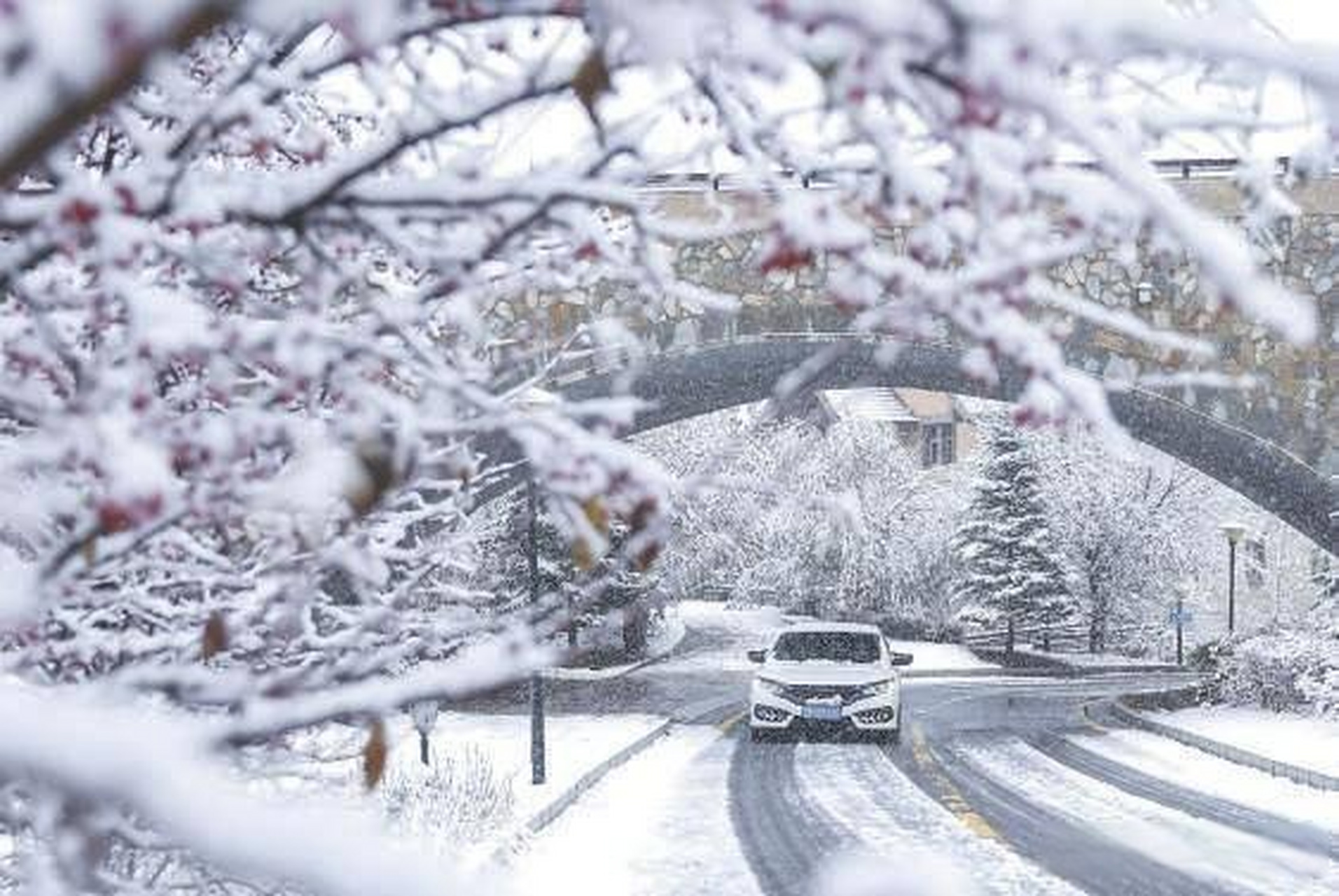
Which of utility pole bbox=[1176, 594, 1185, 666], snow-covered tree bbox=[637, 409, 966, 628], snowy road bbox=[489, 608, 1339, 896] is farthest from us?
→ snow-covered tree bbox=[637, 409, 966, 628]

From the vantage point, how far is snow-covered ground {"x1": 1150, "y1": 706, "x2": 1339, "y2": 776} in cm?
1533

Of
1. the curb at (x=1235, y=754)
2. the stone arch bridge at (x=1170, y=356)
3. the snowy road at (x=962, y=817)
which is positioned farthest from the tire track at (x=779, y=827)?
the curb at (x=1235, y=754)

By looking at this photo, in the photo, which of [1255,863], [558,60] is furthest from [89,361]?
[1255,863]

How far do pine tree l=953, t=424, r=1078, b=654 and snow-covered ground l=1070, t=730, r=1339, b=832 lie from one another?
15826mm

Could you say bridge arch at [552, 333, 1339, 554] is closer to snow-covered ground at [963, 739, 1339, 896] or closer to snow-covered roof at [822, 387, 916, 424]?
snow-covered ground at [963, 739, 1339, 896]

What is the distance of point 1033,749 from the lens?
17.4 metres

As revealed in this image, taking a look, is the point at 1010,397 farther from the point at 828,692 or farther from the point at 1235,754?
the point at 1235,754

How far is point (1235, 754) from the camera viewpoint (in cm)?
1611

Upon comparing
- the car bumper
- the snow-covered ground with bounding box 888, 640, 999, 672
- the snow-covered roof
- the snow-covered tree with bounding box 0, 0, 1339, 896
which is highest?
the snow-covered roof

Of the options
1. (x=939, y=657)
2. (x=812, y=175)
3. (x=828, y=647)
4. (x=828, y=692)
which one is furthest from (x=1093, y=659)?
(x=812, y=175)

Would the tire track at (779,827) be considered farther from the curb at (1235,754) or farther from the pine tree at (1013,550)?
the pine tree at (1013,550)

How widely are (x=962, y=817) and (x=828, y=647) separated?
4772 millimetres

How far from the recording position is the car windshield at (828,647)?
16734 mm

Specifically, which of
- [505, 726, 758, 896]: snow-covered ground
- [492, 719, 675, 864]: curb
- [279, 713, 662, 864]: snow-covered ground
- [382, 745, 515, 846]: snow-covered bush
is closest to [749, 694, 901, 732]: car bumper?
[505, 726, 758, 896]: snow-covered ground
